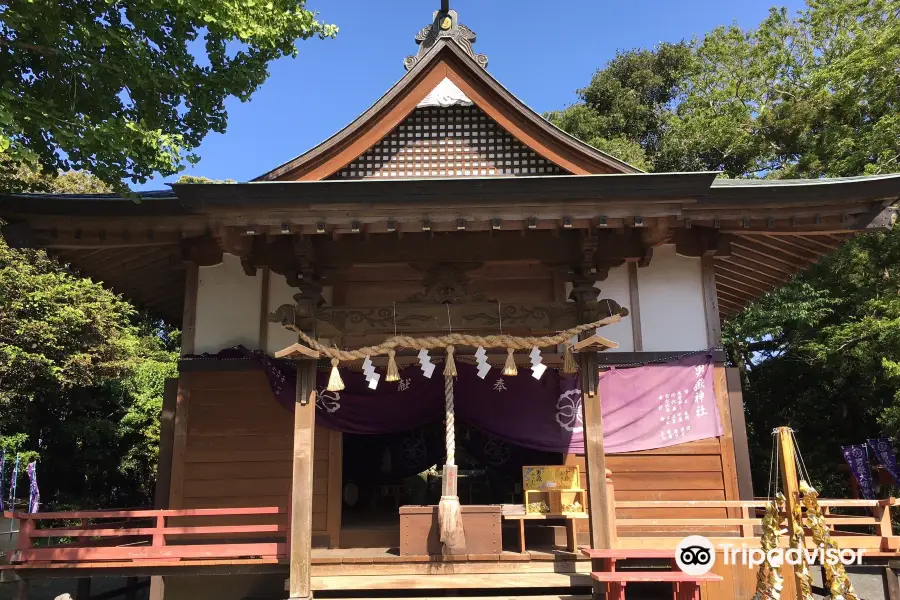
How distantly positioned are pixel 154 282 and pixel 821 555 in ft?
31.4

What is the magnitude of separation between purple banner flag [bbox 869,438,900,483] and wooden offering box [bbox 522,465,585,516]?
13.1m

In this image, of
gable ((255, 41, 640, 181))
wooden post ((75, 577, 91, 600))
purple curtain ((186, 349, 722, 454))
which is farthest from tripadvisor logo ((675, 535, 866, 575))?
wooden post ((75, 577, 91, 600))

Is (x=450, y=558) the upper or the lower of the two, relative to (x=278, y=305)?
lower

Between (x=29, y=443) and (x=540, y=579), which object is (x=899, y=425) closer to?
(x=540, y=579)

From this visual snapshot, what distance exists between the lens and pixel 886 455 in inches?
625

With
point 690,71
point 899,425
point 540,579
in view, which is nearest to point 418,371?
point 540,579

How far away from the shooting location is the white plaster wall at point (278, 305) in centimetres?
818

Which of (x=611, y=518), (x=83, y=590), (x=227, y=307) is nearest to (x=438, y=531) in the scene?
(x=611, y=518)

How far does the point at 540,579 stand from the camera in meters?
6.29

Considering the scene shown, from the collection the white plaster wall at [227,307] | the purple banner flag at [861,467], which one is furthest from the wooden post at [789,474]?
the purple banner flag at [861,467]

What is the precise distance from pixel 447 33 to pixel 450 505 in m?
6.30

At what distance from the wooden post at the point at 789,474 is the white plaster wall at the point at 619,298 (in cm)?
245

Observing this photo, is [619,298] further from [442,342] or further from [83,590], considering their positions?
A: [83,590]

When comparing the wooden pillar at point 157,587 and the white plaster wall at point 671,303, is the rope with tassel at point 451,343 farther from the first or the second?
the wooden pillar at point 157,587
